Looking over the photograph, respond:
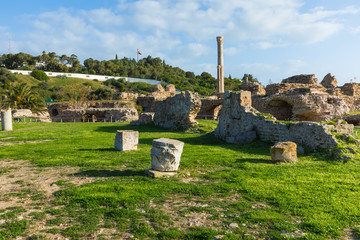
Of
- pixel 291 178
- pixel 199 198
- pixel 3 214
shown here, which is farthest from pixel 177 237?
pixel 291 178

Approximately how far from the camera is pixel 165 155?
22.2 feet

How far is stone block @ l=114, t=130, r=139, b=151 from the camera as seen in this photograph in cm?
1005

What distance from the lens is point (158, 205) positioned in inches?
195

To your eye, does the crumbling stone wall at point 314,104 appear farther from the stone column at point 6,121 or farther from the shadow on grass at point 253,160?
the stone column at point 6,121

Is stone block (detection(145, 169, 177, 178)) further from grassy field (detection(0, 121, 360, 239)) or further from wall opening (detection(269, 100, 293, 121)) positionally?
wall opening (detection(269, 100, 293, 121))

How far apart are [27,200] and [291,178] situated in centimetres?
584

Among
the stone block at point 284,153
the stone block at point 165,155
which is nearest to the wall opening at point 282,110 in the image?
the stone block at point 284,153

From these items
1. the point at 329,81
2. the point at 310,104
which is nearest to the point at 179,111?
the point at 310,104

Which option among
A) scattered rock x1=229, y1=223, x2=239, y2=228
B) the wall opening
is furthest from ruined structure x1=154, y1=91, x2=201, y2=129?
scattered rock x1=229, y1=223, x2=239, y2=228

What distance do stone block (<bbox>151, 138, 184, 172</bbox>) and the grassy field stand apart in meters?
0.41

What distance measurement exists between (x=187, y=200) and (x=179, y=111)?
12634mm

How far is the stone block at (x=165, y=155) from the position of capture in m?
6.71

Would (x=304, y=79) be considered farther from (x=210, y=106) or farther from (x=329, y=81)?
(x=210, y=106)

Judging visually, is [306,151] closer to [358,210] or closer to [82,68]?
[358,210]
